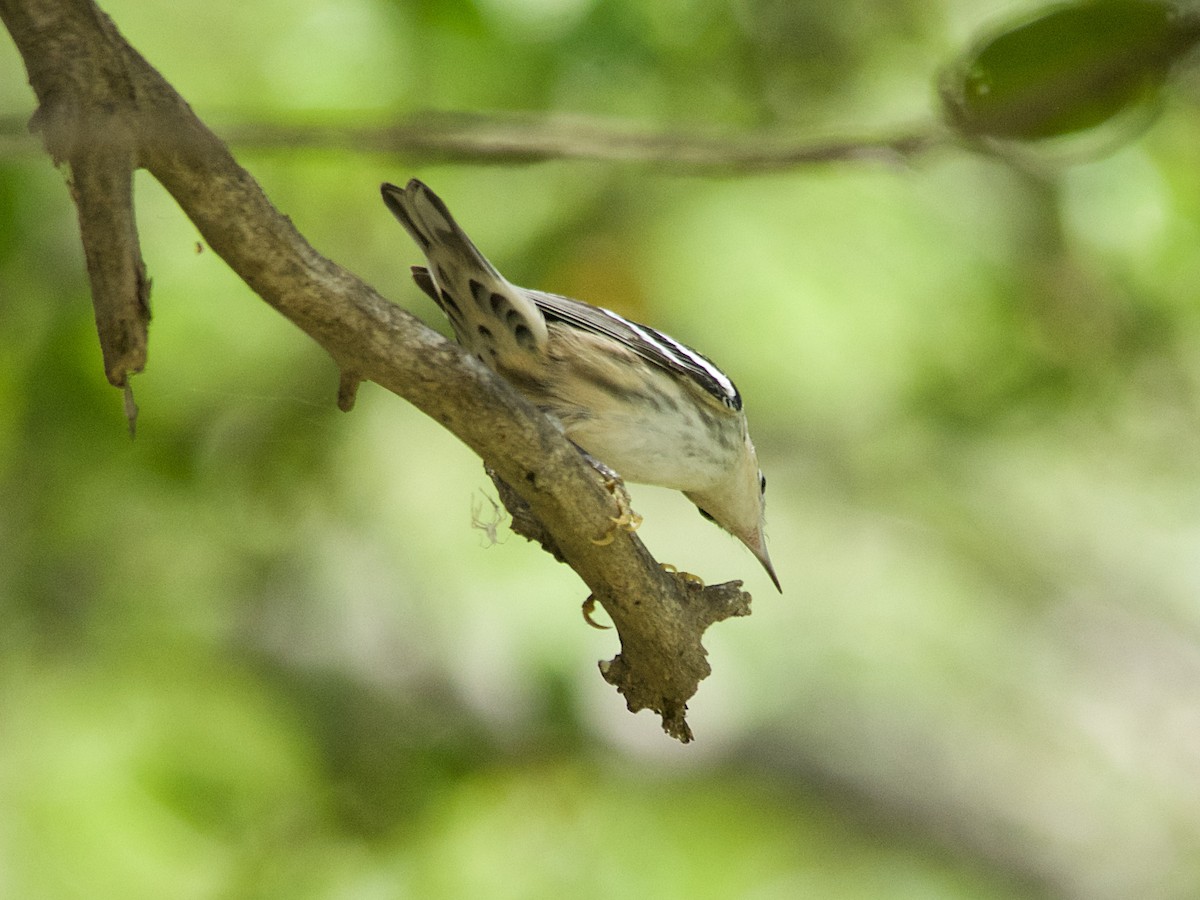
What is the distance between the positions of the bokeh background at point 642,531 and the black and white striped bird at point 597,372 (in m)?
0.29

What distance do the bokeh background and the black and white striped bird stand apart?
0.29 metres

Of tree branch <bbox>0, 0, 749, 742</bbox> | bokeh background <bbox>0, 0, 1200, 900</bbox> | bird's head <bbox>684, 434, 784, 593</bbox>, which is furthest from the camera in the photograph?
bokeh background <bbox>0, 0, 1200, 900</bbox>

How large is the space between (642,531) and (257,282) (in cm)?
296

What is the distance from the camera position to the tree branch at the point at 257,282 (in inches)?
53.7

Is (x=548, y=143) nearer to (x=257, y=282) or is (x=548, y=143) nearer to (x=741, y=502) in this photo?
(x=257, y=282)

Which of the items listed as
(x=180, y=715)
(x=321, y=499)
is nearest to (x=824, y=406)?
(x=321, y=499)

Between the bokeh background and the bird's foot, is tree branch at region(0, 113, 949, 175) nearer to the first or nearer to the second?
the bird's foot

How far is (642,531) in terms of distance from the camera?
4465 mm

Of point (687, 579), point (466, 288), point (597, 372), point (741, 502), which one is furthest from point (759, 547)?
point (466, 288)

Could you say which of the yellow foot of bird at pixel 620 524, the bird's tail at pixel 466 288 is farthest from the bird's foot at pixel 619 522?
the bird's tail at pixel 466 288

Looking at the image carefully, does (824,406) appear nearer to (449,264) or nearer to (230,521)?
(230,521)

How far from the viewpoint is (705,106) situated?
4.08 m

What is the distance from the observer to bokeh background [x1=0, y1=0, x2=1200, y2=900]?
3672 mm

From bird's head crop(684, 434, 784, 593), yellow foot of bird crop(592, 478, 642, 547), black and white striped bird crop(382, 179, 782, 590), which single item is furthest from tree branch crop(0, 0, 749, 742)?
bird's head crop(684, 434, 784, 593)
